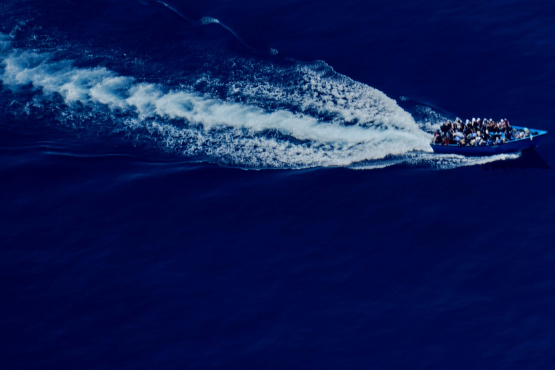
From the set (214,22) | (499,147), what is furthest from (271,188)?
(214,22)

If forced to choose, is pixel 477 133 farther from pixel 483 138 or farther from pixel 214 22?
pixel 214 22

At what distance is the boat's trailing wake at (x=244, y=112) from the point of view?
4350 inches

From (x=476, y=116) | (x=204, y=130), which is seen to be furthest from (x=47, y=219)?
(x=476, y=116)

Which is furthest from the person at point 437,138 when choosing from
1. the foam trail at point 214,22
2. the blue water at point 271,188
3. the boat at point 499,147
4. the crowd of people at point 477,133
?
the foam trail at point 214,22

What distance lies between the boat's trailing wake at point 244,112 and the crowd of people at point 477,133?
292cm

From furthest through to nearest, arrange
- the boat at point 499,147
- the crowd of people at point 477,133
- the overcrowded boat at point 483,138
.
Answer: the crowd of people at point 477,133 → the overcrowded boat at point 483,138 → the boat at point 499,147

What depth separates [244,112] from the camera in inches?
4616

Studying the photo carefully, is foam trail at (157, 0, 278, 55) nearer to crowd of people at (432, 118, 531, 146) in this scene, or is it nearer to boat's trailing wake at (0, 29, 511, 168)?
boat's trailing wake at (0, 29, 511, 168)

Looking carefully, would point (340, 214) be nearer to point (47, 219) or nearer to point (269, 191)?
point (269, 191)

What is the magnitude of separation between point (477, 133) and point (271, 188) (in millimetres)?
30526

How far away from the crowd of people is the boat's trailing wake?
2924 millimetres

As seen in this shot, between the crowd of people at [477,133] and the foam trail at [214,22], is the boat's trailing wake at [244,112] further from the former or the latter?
the foam trail at [214,22]

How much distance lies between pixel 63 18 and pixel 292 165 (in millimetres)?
55273

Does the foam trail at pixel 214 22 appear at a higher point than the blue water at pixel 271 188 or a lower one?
higher
